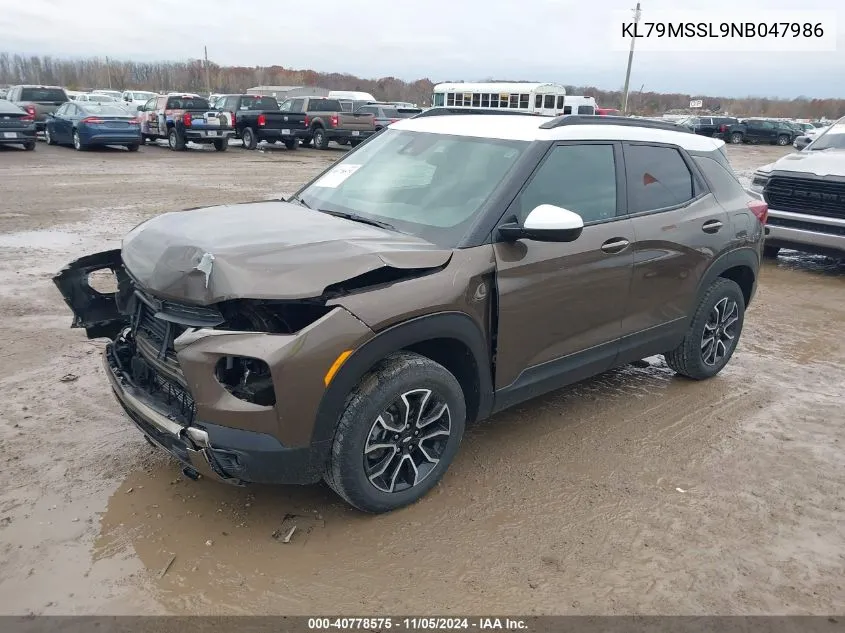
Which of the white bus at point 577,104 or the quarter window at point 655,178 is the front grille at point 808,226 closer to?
the quarter window at point 655,178

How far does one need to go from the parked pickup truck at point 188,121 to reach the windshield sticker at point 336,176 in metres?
19.5

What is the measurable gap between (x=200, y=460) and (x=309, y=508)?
2.34 ft

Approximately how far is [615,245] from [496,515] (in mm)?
1733

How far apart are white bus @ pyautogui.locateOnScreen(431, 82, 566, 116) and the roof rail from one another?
944 inches

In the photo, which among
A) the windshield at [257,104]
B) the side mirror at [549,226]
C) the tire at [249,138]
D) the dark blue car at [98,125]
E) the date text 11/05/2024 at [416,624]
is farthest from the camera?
the tire at [249,138]

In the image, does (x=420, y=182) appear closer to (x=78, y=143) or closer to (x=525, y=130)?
(x=525, y=130)

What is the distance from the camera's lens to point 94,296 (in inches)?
156

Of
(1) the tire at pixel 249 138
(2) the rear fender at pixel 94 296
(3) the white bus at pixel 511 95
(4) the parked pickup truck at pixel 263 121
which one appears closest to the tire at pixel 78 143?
(4) the parked pickup truck at pixel 263 121

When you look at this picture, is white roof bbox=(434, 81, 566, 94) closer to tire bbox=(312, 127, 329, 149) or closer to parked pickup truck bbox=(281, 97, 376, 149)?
parked pickup truck bbox=(281, 97, 376, 149)

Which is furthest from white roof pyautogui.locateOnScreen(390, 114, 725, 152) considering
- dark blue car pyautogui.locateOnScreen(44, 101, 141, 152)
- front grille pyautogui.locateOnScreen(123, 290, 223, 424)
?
dark blue car pyautogui.locateOnScreen(44, 101, 141, 152)

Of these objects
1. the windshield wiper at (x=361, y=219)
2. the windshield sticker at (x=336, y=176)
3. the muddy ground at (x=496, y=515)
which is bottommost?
the muddy ground at (x=496, y=515)

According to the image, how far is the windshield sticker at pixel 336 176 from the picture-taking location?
4.35 m

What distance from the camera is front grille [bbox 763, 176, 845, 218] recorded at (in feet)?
27.2

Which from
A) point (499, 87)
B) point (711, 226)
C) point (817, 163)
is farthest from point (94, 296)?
point (499, 87)
